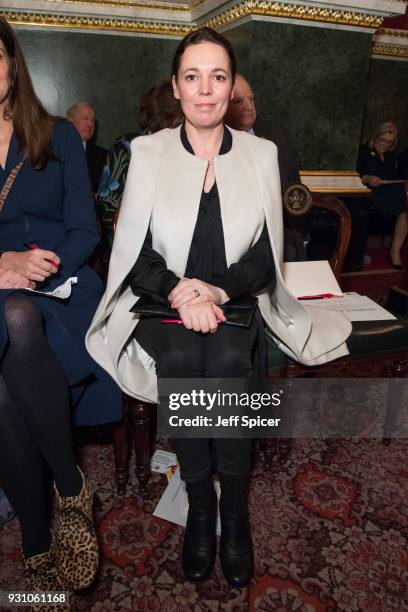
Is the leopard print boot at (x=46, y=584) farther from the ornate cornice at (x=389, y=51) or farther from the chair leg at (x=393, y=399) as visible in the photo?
the ornate cornice at (x=389, y=51)

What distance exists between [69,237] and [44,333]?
424 mm

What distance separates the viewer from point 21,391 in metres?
1.43

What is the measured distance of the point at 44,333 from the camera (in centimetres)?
155

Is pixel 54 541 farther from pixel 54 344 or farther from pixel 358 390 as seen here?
pixel 358 390

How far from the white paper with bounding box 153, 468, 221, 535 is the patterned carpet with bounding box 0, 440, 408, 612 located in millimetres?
35

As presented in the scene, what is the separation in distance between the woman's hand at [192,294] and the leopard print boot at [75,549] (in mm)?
775

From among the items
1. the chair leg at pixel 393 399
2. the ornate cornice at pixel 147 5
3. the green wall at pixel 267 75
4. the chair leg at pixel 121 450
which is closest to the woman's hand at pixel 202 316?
the chair leg at pixel 121 450

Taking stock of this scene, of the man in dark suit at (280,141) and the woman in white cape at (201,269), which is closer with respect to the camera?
the woman in white cape at (201,269)

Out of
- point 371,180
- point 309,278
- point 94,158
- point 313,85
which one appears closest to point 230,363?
point 309,278

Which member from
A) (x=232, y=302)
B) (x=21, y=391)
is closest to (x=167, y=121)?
(x=232, y=302)

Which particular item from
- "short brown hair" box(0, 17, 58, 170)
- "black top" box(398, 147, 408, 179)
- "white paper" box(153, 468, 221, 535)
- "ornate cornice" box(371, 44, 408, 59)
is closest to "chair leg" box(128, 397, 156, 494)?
"white paper" box(153, 468, 221, 535)

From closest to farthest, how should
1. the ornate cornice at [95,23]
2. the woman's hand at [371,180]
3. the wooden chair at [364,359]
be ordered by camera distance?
the wooden chair at [364,359] < the ornate cornice at [95,23] < the woman's hand at [371,180]

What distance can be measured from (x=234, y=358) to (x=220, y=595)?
2.64ft

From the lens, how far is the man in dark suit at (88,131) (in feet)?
15.7
